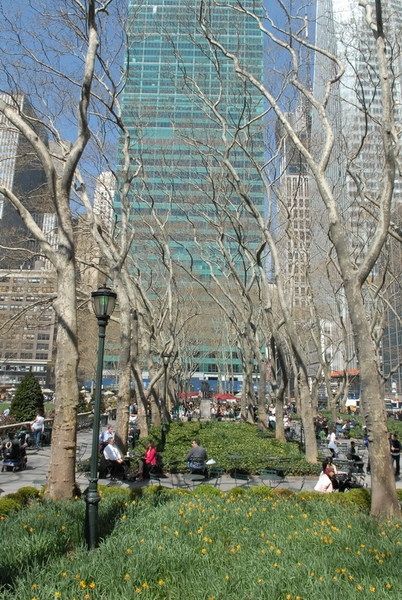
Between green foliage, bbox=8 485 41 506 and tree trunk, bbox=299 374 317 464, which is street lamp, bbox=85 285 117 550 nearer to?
green foliage, bbox=8 485 41 506

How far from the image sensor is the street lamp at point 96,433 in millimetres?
5707

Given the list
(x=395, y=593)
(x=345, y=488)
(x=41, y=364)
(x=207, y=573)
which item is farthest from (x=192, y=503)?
(x=41, y=364)

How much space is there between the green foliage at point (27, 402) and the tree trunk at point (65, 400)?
15.3m

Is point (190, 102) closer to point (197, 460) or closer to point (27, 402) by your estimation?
point (197, 460)

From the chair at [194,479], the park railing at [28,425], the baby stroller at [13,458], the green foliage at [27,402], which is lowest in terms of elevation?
the chair at [194,479]

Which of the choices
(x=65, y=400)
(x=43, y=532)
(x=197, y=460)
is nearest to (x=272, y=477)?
(x=197, y=460)

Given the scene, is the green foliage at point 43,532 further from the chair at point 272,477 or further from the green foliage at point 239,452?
the green foliage at point 239,452

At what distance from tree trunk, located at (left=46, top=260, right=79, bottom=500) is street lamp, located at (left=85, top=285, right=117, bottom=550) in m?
1.16

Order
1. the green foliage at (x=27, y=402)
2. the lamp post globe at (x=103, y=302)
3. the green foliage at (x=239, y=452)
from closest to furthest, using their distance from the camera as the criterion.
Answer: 1. the lamp post globe at (x=103, y=302)
2. the green foliage at (x=239, y=452)
3. the green foliage at (x=27, y=402)

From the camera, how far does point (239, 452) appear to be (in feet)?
47.3

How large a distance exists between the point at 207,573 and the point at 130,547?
3.56 feet

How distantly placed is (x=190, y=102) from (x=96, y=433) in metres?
16.3

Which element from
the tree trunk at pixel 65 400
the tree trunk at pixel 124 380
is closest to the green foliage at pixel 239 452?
the tree trunk at pixel 124 380

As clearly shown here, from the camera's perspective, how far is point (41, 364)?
96562 millimetres
